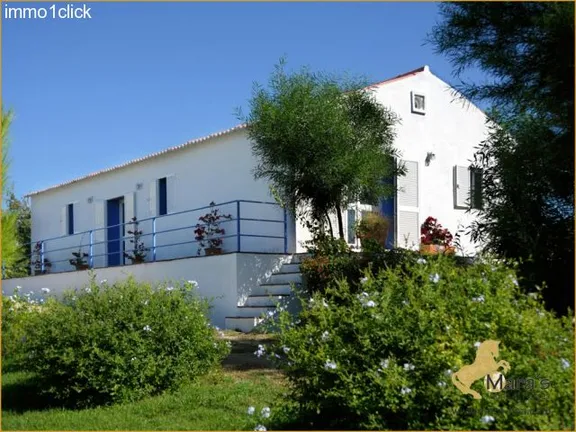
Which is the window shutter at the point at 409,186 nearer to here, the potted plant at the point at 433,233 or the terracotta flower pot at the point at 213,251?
the potted plant at the point at 433,233

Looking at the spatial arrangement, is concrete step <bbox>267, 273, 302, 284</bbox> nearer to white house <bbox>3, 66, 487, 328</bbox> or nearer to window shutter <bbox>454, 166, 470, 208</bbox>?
white house <bbox>3, 66, 487, 328</bbox>

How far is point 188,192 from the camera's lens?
18109 mm

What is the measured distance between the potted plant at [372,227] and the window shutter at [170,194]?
539 centimetres

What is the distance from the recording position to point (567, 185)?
8766mm

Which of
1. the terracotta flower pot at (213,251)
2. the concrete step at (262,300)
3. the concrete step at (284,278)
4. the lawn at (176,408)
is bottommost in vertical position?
the lawn at (176,408)

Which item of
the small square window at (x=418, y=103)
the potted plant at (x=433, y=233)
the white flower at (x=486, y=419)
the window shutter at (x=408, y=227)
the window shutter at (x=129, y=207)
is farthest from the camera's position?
the window shutter at (x=129, y=207)

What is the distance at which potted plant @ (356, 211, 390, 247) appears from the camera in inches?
595

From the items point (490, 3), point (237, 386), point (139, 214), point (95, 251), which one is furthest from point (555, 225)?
point (95, 251)

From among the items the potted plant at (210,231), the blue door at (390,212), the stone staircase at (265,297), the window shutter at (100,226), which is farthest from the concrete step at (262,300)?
the window shutter at (100,226)

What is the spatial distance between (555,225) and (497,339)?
3758 mm

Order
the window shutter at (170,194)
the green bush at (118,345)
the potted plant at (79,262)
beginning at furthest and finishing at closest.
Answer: the potted plant at (79,262) → the window shutter at (170,194) → the green bush at (118,345)

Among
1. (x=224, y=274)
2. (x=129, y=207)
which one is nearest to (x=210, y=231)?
(x=224, y=274)

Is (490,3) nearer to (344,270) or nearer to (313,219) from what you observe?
(344,270)

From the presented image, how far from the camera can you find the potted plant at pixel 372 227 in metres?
15.1
